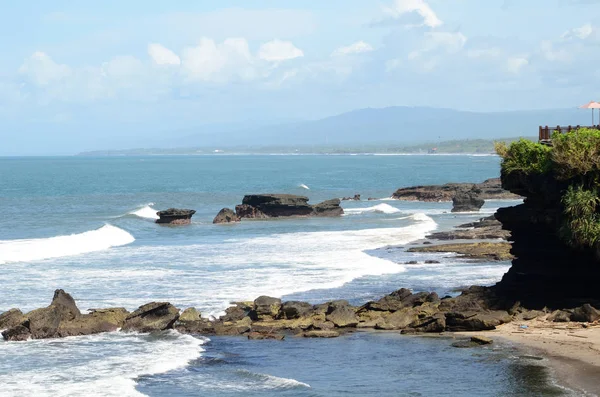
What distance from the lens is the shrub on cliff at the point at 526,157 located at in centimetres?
3106

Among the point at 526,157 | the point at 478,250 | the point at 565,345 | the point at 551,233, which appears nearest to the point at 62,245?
the point at 478,250

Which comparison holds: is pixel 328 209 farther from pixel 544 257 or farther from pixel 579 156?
pixel 579 156

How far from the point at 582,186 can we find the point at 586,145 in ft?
4.29

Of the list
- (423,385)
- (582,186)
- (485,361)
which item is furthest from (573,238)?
(423,385)

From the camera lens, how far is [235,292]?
37.1 metres

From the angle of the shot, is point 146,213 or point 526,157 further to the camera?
point 146,213

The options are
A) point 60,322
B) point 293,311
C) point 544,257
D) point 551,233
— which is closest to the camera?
point 60,322

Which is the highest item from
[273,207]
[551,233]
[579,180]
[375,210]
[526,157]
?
[526,157]

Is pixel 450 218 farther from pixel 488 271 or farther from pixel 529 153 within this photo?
pixel 529 153

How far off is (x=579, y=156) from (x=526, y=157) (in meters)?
3.10

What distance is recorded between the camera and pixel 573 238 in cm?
2886

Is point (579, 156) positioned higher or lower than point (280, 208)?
higher

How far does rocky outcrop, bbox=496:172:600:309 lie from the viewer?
30391 mm

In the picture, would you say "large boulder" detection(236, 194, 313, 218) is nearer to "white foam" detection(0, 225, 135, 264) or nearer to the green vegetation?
"white foam" detection(0, 225, 135, 264)
